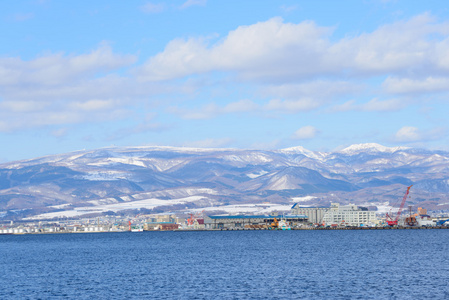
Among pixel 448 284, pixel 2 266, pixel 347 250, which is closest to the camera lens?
pixel 448 284

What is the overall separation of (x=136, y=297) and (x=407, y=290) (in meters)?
27.5

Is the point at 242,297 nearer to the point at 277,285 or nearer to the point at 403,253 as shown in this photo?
the point at 277,285

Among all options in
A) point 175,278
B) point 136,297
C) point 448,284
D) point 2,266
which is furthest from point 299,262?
point 2,266

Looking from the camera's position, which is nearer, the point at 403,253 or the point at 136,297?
the point at 136,297

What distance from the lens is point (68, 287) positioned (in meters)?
77.2

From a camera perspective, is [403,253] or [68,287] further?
[403,253]

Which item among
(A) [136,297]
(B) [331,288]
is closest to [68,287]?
(A) [136,297]

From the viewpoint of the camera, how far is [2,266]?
109 metres

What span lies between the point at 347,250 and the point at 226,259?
2630 centimetres

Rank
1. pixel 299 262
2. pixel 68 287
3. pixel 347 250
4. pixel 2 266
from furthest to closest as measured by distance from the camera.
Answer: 1. pixel 347 250
2. pixel 2 266
3. pixel 299 262
4. pixel 68 287

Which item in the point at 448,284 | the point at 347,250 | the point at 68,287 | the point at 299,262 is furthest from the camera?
the point at 347,250

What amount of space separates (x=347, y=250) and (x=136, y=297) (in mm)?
64315

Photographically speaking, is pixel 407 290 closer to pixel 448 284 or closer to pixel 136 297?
pixel 448 284

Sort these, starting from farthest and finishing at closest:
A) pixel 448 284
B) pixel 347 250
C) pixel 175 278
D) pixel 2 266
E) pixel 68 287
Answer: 1. pixel 347 250
2. pixel 2 266
3. pixel 175 278
4. pixel 68 287
5. pixel 448 284
